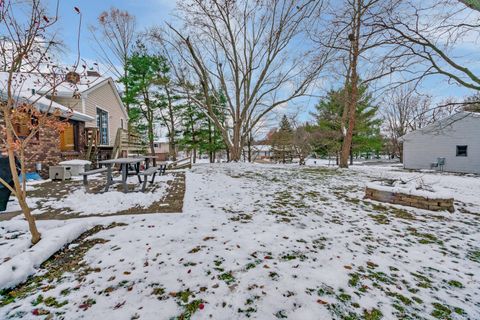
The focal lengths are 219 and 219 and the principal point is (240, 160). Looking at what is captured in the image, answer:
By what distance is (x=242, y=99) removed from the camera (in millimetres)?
15508

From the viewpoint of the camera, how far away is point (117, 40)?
59.4 ft

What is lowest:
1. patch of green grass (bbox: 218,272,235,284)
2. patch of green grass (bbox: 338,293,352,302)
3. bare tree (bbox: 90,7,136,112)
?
patch of green grass (bbox: 338,293,352,302)

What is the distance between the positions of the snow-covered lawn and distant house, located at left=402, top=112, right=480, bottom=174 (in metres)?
12.5

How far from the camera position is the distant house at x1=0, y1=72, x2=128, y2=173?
5859 mm

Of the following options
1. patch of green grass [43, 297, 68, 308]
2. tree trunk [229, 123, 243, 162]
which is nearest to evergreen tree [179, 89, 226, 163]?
tree trunk [229, 123, 243, 162]

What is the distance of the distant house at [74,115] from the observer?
231 inches

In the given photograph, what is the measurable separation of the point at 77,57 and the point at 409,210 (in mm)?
6317

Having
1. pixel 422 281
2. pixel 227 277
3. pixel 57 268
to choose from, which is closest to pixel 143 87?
pixel 57 268

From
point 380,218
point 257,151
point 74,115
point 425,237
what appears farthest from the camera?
point 257,151

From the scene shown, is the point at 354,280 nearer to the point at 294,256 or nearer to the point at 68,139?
the point at 294,256

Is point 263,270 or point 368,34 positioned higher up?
point 368,34

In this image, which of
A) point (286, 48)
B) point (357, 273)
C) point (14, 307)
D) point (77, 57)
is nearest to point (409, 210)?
point (357, 273)

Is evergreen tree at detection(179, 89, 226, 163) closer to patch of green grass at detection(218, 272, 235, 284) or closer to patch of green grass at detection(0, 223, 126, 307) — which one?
patch of green grass at detection(0, 223, 126, 307)

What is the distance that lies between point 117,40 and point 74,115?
12923mm
